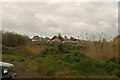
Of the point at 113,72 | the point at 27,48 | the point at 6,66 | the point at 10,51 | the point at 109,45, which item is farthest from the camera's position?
the point at 10,51

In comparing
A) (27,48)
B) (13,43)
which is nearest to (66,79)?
(27,48)

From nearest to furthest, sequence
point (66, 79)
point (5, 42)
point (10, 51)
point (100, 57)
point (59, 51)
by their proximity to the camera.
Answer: point (66, 79) < point (100, 57) < point (59, 51) < point (10, 51) < point (5, 42)

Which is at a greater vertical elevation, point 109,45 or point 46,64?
point 109,45

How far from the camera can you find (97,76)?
9633mm

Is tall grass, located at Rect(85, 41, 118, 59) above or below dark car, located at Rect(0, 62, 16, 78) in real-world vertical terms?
above

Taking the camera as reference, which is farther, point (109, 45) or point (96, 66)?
point (109, 45)

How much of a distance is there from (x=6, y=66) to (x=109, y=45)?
27.4 feet

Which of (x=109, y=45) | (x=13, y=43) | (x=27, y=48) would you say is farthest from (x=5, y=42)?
(x=109, y=45)

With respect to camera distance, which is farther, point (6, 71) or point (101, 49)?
point (101, 49)

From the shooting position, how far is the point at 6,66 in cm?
826

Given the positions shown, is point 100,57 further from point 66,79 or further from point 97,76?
point 66,79

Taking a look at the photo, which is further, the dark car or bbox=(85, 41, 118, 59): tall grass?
bbox=(85, 41, 118, 59): tall grass

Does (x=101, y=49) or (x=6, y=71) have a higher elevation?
(x=101, y=49)

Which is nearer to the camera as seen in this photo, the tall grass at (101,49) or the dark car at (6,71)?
the dark car at (6,71)
